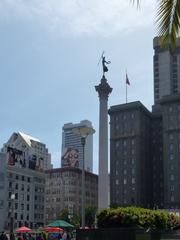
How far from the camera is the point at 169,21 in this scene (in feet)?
27.2

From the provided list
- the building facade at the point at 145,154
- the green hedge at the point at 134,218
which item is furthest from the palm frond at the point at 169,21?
the building facade at the point at 145,154

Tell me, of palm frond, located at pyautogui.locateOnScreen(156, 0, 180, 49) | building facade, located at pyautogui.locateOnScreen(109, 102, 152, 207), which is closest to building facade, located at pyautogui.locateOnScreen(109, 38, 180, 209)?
building facade, located at pyautogui.locateOnScreen(109, 102, 152, 207)

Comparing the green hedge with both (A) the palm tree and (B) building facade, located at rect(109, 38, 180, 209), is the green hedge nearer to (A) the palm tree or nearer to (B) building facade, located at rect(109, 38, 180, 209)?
(A) the palm tree

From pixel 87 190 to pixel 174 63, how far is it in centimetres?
5365

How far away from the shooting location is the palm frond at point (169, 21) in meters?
8.15

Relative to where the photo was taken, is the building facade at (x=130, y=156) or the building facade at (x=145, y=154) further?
the building facade at (x=130, y=156)

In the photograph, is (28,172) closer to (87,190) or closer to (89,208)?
(89,208)

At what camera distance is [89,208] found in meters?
138

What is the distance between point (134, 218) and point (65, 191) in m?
148

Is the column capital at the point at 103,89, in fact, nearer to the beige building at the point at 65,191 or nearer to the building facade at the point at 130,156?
the building facade at the point at 130,156

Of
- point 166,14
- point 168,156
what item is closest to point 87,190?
point 168,156

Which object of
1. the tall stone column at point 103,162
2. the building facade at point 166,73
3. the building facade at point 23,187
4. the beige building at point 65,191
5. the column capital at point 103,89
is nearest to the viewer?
the tall stone column at point 103,162

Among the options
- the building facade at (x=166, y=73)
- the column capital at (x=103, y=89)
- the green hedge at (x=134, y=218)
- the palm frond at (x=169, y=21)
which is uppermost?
the building facade at (x=166, y=73)

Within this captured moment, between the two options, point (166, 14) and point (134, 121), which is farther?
point (134, 121)
